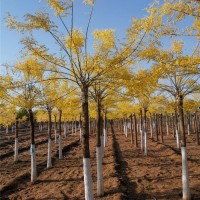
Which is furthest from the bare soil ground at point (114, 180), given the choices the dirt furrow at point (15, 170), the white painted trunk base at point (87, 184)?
the white painted trunk base at point (87, 184)

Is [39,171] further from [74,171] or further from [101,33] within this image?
[101,33]

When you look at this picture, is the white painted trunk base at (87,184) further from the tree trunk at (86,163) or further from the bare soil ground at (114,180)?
the bare soil ground at (114,180)

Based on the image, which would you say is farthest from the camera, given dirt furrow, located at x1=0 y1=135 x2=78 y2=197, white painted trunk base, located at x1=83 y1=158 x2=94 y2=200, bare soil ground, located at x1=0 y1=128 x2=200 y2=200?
dirt furrow, located at x1=0 y1=135 x2=78 y2=197

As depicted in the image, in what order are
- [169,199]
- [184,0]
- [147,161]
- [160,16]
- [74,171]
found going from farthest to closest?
[147,161] → [74,171] → [169,199] → [160,16] → [184,0]

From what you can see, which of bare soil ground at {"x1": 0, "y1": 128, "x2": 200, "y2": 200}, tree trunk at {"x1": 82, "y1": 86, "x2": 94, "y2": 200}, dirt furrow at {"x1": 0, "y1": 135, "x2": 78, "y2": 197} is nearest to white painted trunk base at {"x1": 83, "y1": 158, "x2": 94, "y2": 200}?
tree trunk at {"x1": 82, "y1": 86, "x2": 94, "y2": 200}

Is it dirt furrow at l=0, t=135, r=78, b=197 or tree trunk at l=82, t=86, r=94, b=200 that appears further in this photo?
dirt furrow at l=0, t=135, r=78, b=197

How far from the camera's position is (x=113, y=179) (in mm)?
10773

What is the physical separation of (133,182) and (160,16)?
6993mm

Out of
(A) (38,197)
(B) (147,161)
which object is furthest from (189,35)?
(B) (147,161)

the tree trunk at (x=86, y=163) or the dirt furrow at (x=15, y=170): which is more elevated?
the tree trunk at (x=86, y=163)

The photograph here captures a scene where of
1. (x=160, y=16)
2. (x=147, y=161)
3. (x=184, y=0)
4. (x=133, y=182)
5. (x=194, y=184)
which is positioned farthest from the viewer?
(x=147, y=161)

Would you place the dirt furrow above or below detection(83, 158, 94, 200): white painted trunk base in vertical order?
below

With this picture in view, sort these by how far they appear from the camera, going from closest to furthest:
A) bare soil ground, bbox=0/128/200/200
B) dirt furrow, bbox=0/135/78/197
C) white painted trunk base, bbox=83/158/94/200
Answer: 1. white painted trunk base, bbox=83/158/94/200
2. bare soil ground, bbox=0/128/200/200
3. dirt furrow, bbox=0/135/78/197

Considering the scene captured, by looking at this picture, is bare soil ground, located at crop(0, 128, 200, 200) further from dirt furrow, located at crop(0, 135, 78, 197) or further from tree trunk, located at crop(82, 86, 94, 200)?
tree trunk, located at crop(82, 86, 94, 200)
